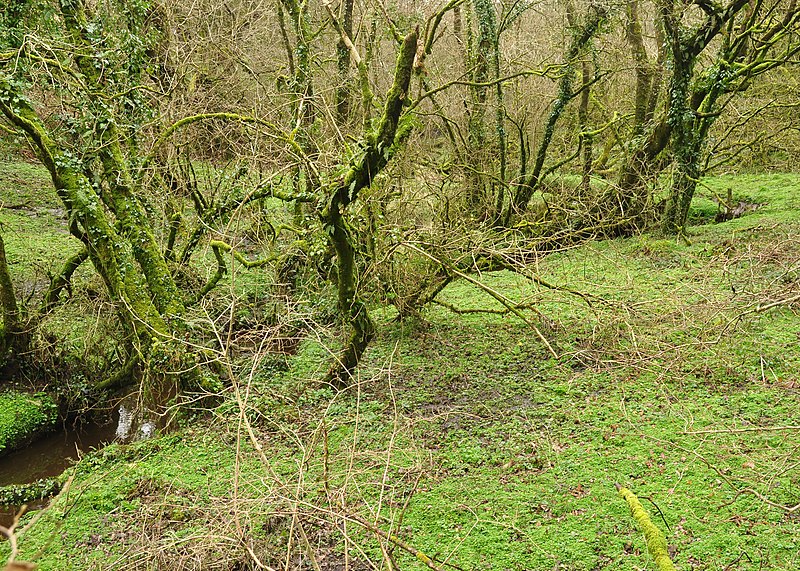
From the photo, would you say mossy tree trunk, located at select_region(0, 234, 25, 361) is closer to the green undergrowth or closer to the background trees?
the background trees

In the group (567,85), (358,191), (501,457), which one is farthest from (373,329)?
(567,85)

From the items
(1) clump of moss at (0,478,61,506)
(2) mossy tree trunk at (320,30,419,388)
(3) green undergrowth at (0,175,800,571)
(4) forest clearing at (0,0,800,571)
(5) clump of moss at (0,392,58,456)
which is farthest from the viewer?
(5) clump of moss at (0,392,58,456)

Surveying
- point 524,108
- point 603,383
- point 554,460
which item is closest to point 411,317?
point 603,383

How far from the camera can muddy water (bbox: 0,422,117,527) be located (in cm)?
844

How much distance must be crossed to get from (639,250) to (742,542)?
Answer: 8.24m

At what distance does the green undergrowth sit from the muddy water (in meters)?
1.24

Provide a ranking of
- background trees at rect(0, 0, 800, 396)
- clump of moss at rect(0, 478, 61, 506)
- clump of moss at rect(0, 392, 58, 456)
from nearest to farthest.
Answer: clump of moss at rect(0, 478, 61, 506) → background trees at rect(0, 0, 800, 396) → clump of moss at rect(0, 392, 58, 456)

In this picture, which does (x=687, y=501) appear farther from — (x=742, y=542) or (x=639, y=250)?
(x=639, y=250)

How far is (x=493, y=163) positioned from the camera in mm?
13508

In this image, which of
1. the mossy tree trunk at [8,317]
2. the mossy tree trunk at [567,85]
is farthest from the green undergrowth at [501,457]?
the mossy tree trunk at [567,85]

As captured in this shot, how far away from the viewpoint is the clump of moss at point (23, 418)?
8836 mm

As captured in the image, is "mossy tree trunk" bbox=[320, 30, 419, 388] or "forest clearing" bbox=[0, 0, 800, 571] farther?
"mossy tree trunk" bbox=[320, 30, 419, 388]

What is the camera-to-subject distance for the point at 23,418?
9.05 metres

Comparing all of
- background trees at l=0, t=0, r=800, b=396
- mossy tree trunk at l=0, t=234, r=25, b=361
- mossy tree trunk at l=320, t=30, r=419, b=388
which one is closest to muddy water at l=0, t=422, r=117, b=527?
background trees at l=0, t=0, r=800, b=396
